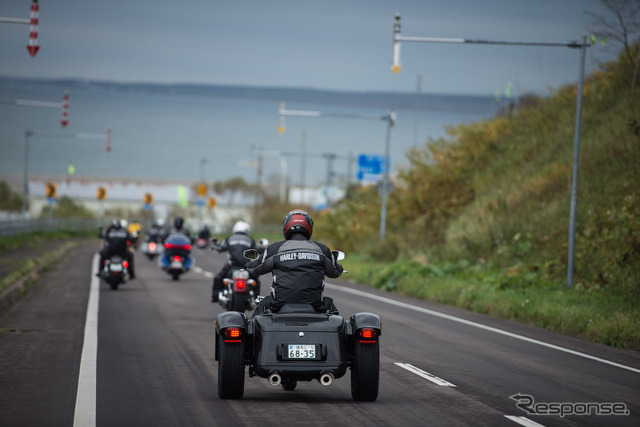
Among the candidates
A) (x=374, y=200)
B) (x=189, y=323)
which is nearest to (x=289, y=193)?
(x=374, y=200)

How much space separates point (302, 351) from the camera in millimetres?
9688

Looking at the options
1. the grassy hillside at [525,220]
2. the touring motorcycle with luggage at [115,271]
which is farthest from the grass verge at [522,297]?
the touring motorcycle with luggage at [115,271]

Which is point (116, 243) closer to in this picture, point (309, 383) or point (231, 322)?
point (309, 383)

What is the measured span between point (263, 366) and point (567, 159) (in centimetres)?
2808

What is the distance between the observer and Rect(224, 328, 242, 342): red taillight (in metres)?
9.84

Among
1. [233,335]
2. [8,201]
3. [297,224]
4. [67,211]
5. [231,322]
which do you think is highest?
[297,224]

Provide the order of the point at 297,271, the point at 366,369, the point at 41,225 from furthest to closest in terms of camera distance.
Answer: the point at 41,225, the point at 297,271, the point at 366,369

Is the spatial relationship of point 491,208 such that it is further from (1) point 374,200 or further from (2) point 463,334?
(2) point 463,334

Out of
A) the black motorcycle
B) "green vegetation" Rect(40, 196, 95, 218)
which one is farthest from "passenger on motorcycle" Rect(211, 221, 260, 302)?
"green vegetation" Rect(40, 196, 95, 218)

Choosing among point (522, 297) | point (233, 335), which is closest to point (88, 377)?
point (233, 335)

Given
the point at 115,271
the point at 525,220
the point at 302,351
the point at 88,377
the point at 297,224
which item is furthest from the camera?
the point at 525,220

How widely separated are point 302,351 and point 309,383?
86.1 inches

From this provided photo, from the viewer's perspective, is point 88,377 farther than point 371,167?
No

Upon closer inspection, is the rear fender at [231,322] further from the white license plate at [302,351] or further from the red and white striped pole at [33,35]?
the red and white striped pole at [33,35]
